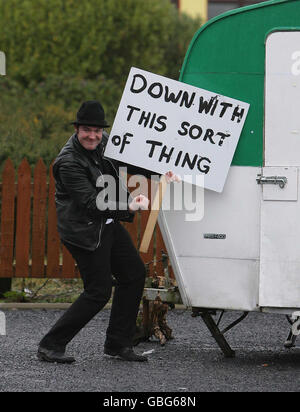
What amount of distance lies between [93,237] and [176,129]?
36.8 inches

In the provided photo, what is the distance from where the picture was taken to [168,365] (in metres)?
6.47

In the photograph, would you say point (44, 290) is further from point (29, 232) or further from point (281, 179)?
point (281, 179)

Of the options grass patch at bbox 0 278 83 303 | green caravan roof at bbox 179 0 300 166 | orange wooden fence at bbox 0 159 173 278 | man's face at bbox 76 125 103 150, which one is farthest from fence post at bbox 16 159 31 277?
green caravan roof at bbox 179 0 300 166

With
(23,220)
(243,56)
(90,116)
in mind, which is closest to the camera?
(243,56)

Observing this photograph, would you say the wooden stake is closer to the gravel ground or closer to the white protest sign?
the white protest sign

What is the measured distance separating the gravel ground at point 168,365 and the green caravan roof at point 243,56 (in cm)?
144

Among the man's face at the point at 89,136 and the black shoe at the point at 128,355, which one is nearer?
the man's face at the point at 89,136

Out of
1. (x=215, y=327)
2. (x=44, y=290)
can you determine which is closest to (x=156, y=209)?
(x=215, y=327)

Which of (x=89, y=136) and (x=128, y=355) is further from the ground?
(x=89, y=136)

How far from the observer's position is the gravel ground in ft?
18.8

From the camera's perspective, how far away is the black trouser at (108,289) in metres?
6.38

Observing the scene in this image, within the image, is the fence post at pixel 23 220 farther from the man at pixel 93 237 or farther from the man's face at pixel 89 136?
the man's face at pixel 89 136

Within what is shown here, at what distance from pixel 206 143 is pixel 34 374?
1.93 metres

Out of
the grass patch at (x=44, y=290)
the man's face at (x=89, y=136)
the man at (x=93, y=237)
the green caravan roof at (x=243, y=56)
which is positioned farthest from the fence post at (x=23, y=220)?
the green caravan roof at (x=243, y=56)
